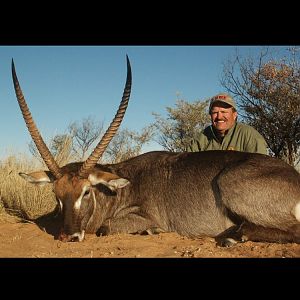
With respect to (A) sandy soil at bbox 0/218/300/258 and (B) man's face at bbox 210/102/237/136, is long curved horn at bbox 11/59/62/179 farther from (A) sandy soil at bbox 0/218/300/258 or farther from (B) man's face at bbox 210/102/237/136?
(B) man's face at bbox 210/102/237/136

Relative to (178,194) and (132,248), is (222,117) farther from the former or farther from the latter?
(132,248)

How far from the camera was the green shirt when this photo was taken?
7.45 meters

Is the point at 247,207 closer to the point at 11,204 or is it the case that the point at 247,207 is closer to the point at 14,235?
the point at 14,235

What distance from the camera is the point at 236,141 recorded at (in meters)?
7.59

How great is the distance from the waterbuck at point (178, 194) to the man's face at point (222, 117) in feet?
5.78

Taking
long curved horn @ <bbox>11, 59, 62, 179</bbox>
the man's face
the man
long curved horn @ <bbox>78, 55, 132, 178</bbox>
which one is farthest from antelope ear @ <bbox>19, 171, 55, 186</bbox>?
the man's face

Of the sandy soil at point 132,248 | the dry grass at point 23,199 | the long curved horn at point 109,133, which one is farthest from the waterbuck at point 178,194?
the dry grass at point 23,199

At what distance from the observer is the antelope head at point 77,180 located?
5.12 meters

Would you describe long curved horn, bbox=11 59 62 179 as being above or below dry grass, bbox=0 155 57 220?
above

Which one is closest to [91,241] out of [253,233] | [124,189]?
[124,189]

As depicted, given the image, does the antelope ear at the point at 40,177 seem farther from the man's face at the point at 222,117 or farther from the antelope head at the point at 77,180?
the man's face at the point at 222,117

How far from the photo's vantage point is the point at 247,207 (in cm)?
510

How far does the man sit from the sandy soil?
2646 millimetres
